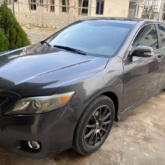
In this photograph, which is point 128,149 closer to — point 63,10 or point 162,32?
point 162,32

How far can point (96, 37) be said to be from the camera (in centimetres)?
289

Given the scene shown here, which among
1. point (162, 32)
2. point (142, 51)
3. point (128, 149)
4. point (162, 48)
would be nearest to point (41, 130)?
point (128, 149)

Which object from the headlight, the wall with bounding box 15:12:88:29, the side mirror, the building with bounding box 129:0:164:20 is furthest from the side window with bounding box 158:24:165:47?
the building with bounding box 129:0:164:20

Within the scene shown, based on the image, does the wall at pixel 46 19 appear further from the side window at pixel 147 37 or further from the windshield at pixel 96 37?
the side window at pixel 147 37

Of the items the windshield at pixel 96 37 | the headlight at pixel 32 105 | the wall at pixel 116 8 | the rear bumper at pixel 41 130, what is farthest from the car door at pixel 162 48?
the wall at pixel 116 8

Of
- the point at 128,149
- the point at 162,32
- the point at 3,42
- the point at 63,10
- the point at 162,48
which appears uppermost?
the point at 63,10

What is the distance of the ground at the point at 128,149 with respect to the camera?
2277mm

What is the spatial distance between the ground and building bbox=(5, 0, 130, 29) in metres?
17.3

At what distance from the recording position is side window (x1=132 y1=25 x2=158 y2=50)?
2828 mm

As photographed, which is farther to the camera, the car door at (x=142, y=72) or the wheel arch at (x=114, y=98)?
the car door at (x=142, y=72)

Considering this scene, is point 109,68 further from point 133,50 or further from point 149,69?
point 149,69

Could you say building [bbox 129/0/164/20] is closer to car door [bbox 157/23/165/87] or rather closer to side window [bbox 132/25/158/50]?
car door [bbox 157/23/165/87]

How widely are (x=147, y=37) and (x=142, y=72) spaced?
0.67m

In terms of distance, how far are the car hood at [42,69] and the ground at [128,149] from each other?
98 cm
